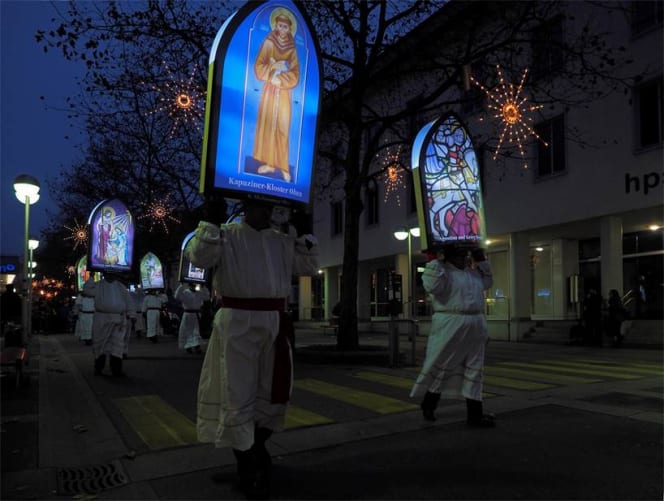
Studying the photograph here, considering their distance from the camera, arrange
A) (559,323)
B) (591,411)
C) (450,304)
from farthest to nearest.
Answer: (559,323), (591,411), (450,304)

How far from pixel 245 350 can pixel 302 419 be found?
257 cm

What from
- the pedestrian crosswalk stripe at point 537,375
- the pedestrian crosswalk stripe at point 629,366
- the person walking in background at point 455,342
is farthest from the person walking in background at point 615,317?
the person walking in background at point 455,342

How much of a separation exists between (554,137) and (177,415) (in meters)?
16.6

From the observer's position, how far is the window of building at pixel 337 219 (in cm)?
3381

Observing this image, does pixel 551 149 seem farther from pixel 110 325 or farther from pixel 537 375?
pixel 110 325

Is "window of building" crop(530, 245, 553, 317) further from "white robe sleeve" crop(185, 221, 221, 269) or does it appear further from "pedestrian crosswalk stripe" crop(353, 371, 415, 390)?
"white robe sleeve" crop(185, 221, 221, 269)

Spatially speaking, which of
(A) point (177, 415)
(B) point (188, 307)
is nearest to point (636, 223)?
(B) point (188, 307)

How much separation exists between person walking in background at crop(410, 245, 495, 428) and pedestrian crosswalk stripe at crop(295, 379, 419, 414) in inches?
33.8

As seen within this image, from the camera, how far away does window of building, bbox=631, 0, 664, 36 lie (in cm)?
1570

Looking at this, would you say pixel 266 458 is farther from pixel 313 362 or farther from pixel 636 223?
pixel 636 223

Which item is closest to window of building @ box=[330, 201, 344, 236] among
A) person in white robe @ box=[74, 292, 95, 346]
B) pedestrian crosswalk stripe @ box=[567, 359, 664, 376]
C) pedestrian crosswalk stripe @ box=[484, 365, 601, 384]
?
person in white robe @ box=[74, 292, 95, 346]

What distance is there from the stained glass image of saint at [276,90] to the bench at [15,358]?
6.28 meters

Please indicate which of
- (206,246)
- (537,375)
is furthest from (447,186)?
(537,375)

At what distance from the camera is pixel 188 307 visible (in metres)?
14.3
